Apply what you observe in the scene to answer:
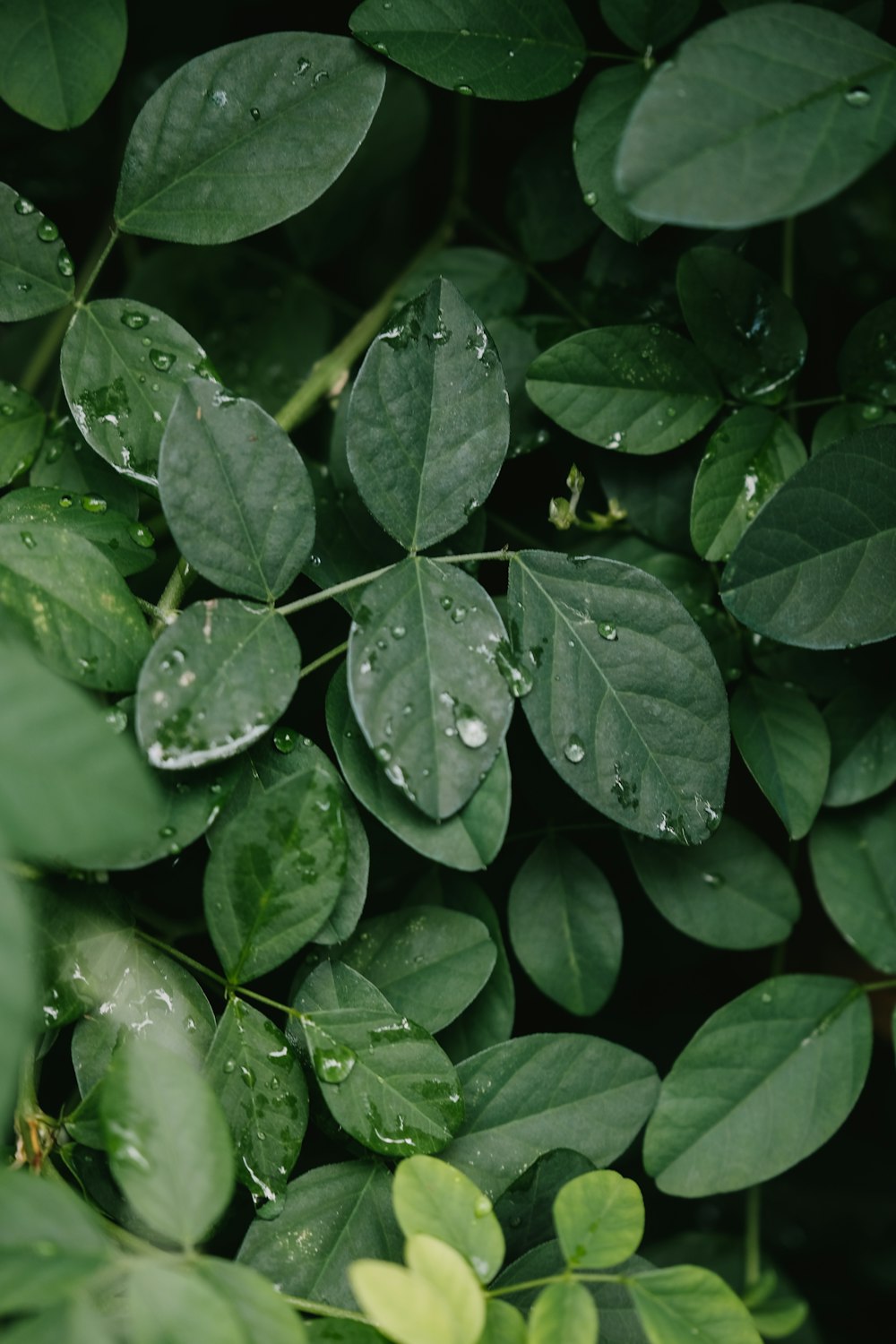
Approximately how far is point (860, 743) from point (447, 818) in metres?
0.47

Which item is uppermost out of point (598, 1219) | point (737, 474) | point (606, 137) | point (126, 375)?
point (606, 137)

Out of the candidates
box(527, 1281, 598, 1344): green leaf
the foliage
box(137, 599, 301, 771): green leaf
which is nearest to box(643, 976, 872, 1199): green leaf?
the foliage

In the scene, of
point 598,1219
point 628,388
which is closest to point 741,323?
point 628,388

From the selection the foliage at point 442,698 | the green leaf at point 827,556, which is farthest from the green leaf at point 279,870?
the green leaf at point 827,556

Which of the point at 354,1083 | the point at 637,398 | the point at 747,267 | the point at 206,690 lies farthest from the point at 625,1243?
the point at 747,267

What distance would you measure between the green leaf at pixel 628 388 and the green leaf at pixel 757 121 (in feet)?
0.86

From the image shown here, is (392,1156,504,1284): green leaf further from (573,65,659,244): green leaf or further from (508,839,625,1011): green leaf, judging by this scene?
(573,65,659,244): green leaf

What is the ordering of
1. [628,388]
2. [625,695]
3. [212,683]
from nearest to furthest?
1. [212,683]
2. [625,695]
3. [628,388]

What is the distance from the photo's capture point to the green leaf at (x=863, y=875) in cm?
100

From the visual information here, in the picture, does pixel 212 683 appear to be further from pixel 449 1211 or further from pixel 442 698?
pixel 449 1211

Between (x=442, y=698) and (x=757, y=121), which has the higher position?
(x=757, y=121)

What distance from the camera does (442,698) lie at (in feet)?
2.51

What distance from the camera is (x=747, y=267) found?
0.93 meters

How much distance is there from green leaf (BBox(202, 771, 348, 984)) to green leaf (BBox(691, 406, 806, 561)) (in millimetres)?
419
